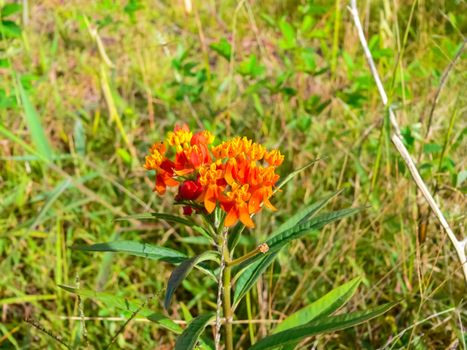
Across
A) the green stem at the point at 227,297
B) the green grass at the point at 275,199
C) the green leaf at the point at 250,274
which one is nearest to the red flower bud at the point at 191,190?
the green stem at the point at 227,297

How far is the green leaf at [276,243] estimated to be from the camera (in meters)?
1.04

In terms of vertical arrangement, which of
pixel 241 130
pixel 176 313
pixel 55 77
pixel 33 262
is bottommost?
pixel 176 313

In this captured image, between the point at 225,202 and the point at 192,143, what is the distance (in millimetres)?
159

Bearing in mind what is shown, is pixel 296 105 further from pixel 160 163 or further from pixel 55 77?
pixel 160 163

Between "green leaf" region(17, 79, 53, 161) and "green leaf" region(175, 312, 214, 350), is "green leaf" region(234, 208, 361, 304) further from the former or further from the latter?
"green leaf" region(17, 79, 53, 161)

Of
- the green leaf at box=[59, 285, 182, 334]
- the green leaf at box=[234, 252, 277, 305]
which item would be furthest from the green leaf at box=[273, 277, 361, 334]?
the green leaf at box=[59, 285, 182, 334]

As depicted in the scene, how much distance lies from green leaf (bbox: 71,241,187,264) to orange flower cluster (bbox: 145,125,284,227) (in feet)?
0.43

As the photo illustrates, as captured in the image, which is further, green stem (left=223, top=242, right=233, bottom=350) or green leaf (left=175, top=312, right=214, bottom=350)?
green stem (left=223, top=242, right=233, bottom=350)

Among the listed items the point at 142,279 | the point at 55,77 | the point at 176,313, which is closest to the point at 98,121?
the point at 55,77

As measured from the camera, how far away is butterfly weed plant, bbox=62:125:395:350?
0.94 m

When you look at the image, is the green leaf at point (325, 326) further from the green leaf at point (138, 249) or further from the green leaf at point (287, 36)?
the green leaf at point (287, 36)

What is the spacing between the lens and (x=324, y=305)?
1.14m

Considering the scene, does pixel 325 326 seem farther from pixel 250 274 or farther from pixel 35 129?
pixel 35 129

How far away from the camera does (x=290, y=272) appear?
1807mm
